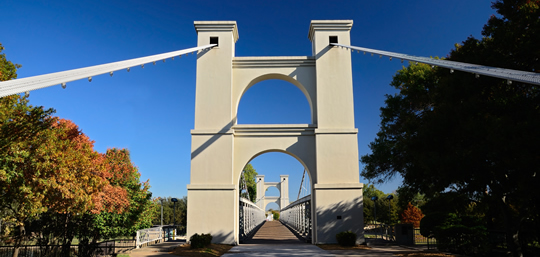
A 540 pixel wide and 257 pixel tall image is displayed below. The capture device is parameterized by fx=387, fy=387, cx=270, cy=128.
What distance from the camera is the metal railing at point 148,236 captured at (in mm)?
16562

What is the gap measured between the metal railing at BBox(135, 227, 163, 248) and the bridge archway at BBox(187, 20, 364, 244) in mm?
2091

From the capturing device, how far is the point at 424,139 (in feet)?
41.9

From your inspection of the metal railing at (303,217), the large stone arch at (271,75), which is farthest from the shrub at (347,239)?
the large stone arch at (271,75)

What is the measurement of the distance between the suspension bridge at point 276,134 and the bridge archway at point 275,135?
0.05m

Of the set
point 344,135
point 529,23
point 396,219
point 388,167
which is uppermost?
point 529,23

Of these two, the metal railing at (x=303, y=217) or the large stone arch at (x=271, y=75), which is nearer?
the large stone arch at (x=271, y=75)

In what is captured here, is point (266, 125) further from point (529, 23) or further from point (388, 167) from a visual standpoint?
point (529, 23)

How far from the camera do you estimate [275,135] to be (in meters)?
18.5

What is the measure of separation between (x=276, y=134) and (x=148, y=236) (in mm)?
7795

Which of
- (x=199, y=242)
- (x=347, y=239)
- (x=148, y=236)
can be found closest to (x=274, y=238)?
(x=347, y=239)

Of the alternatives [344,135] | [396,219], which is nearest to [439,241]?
[344,135]

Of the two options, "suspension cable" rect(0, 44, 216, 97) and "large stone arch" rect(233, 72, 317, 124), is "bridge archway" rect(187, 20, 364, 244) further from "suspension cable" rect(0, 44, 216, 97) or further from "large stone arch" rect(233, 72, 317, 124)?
"suspension cable" rect(0, 44, 216, 97)

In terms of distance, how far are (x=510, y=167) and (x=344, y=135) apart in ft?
27.9

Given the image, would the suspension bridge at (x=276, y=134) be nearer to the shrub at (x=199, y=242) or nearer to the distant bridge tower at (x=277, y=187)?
the shrub at (x=199, y=242)
